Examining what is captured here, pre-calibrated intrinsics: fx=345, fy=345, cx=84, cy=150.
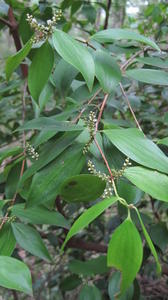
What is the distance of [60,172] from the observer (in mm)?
511

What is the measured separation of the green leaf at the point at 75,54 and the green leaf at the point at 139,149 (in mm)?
80

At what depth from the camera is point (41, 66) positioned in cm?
52

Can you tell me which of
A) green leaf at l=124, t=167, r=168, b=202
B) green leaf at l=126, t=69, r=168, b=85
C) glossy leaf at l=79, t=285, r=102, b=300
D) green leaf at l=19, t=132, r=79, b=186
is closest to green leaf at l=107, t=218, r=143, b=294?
green leaf at l=124, t=167, r=168, b=202

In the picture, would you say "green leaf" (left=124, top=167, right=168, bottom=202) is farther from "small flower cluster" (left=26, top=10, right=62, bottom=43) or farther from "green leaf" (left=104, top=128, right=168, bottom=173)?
"small flower cluster" (left=26, top=10, right=62, bottom=43)

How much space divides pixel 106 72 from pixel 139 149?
16 cm

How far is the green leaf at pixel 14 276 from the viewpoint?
0.40 m

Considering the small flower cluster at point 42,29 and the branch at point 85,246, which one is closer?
the small flower cluster at point 42,29

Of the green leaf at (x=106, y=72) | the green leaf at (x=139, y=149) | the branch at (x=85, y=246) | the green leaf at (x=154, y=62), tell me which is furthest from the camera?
the branch at (x=85, y=246)

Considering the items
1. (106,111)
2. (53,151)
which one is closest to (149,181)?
(53,151)

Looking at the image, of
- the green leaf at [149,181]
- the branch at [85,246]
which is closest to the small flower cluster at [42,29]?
the green leaf at [149,181]

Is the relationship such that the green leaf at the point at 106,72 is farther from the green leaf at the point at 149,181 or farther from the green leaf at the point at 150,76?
the green leaf at the point at 149,181

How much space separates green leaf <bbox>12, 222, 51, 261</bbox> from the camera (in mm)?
549

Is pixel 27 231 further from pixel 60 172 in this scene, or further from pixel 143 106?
pixel 143 106

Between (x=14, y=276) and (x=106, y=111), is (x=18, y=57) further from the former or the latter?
(x=106, y=111)
